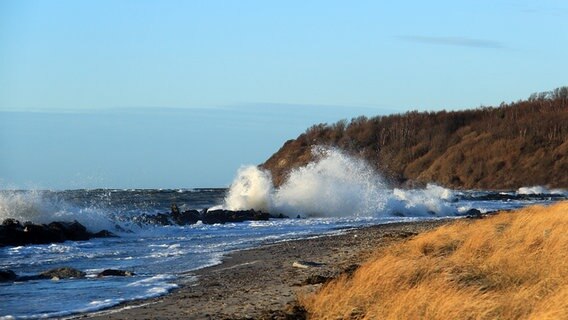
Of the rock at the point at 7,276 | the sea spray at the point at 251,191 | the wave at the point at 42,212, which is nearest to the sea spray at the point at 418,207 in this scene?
the sea spray at the point at 251,191

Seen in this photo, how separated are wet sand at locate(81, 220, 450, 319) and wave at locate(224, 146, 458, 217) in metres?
21.1

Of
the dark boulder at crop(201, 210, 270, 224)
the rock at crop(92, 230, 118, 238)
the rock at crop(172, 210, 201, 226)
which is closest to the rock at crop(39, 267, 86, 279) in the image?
the rock at crop(92, 230, 118, 238)

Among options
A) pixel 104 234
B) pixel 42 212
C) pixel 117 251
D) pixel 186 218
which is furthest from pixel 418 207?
pixel 117 251

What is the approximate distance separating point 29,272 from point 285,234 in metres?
11.7

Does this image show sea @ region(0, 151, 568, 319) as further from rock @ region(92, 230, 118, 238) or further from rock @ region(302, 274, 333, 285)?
rock @ region(302, 274, 333, 285)

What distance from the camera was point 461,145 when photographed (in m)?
113

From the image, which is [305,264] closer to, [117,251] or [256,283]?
[256,283]

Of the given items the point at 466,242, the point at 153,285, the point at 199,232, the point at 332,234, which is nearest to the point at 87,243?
the point at 199,232

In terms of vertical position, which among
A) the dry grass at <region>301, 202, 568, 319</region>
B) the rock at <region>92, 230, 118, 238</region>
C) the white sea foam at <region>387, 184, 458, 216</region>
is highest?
the dry grass at <region>301, 202, 568, 319</region>

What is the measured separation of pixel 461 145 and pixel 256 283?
10103 cm

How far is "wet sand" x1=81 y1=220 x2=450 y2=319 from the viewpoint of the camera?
11.6 meters

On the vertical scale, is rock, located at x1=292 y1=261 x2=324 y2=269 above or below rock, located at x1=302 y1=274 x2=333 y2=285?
→ below

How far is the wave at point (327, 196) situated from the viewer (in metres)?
44.2

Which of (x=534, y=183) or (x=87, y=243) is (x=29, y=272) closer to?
(x=87, y=243)
